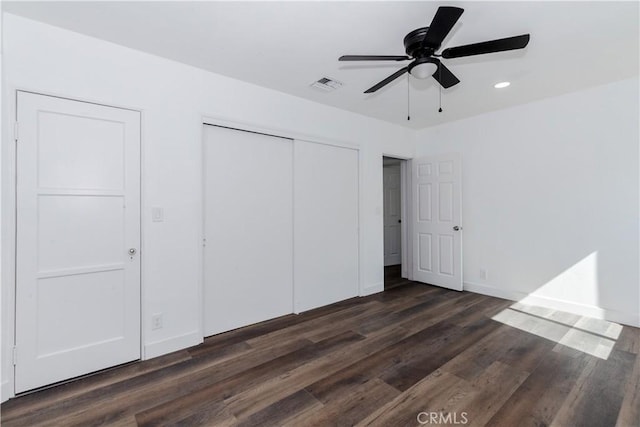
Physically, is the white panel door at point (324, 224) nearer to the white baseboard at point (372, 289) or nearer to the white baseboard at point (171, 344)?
the white baseboard at point (372, 289)

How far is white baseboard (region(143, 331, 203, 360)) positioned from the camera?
242 cm

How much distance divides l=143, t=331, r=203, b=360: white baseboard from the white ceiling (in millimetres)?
2494

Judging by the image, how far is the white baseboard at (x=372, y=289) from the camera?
408 centimetres

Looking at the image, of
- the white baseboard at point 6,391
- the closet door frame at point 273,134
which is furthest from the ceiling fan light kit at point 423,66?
the white baseboard at point 6,391

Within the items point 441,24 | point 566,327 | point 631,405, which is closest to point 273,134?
point 441,24

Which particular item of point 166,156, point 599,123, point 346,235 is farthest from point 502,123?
point 166,156

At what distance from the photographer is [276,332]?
2.92 m

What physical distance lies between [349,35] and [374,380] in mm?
2609

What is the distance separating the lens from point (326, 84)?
3.05 meters

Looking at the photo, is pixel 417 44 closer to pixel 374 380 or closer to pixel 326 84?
pixel 326 84

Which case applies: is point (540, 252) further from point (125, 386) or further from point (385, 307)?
point (125, 386)

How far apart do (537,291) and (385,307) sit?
1.95 m

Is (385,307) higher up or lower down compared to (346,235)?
lower down

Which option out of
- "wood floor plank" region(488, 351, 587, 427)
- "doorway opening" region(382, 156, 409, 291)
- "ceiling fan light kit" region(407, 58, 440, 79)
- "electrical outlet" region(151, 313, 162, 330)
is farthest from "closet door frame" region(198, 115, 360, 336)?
"doorway opening" region(382, 156, 409, 291)
